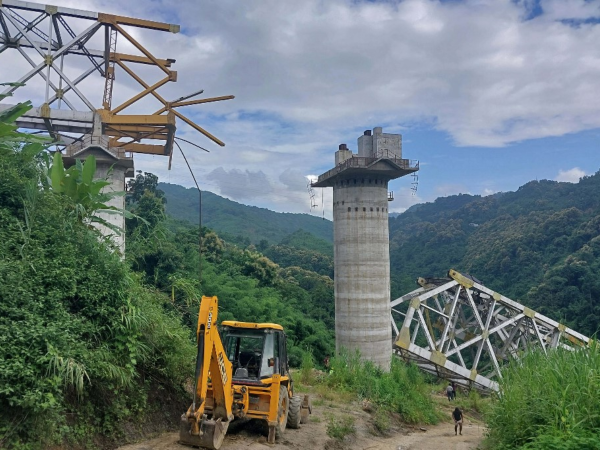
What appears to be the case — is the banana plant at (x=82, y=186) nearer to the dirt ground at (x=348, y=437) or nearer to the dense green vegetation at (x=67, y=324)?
the dense green vegetation at (x=67, y=324)

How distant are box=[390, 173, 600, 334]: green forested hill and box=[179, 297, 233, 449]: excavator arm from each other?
39694mm

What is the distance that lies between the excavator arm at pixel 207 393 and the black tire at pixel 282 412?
1.52 metres

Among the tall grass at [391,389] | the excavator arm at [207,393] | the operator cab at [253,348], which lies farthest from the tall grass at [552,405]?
the tall grass at [391,389]

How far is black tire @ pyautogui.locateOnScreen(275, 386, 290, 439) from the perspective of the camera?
398 inches

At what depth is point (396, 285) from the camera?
5859 centimetres

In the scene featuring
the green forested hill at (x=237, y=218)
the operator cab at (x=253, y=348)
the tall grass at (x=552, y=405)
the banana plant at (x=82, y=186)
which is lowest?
the tall grass at (x=552, y=405)

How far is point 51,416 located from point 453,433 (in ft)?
43.5

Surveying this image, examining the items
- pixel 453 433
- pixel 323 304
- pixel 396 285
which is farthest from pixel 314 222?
pixel 453 433

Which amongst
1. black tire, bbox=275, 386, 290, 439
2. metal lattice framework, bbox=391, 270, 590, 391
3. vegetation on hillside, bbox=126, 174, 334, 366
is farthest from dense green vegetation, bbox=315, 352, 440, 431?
metal lattice framework, bbox=391, 270, 590, 391

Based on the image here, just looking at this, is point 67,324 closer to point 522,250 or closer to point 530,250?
point 522,250

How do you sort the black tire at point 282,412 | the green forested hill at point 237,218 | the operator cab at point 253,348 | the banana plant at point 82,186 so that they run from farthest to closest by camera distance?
the green forested hill at point 237,218, the banana plant at point 82,186, the black tire at point 282,412, the operator cab at point 253,348

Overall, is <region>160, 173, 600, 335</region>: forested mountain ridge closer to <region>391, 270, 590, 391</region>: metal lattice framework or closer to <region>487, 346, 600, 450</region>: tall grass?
<region>391, 270, 590, 391</region>: metal lattice framework

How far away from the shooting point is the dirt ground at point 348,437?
30.3 ft

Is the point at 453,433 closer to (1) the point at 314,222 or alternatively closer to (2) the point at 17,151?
(2) the point at 17,151
